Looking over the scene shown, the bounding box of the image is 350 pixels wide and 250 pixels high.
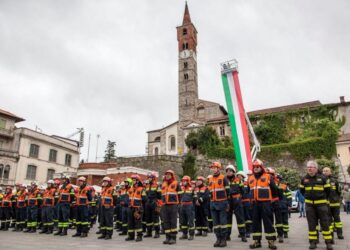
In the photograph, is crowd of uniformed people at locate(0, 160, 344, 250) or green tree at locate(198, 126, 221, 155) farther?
green tree at locate(198, 126, 221, 155)

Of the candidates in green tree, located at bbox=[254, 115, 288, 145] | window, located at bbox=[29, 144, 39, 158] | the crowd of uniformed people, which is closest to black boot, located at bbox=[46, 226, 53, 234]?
the crowd of uniformed people

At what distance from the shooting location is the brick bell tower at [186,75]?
194 ft

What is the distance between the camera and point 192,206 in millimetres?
10945

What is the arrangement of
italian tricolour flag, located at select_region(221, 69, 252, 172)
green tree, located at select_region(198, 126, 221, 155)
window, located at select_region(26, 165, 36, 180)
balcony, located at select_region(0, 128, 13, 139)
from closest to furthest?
italian tricolour flag, located at select_region(221, 69, 252, 172) < balcony, located at select_region(0, 128, 13, 139) < window, located at select_region(26, 165, 36, 180) < green tree, located at select_region(198, 126, 221, 155)

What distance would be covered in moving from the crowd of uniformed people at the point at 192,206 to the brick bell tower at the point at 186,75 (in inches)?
1724

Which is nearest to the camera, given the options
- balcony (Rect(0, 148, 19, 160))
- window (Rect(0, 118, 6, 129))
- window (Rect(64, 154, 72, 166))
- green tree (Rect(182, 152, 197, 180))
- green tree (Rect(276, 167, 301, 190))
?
green tree (Rect(276, 167, 301, 190))

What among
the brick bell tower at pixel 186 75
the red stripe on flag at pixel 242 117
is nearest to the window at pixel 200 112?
the brick bell tower at pixel 186 75

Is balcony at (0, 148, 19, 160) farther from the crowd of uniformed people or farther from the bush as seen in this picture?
the bush

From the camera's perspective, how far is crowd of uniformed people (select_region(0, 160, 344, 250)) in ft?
25.8

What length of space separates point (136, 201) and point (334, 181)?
256 inches

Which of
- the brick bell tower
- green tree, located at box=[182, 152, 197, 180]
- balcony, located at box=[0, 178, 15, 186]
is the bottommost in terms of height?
balcony, located at box=[0, 178, 15, 186]

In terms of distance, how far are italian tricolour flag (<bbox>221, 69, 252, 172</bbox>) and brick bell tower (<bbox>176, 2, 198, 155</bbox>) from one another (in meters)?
31.8

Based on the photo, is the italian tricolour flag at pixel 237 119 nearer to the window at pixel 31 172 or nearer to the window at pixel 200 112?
the window at pixel 31 172

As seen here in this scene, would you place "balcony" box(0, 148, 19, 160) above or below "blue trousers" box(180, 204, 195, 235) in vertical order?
above
